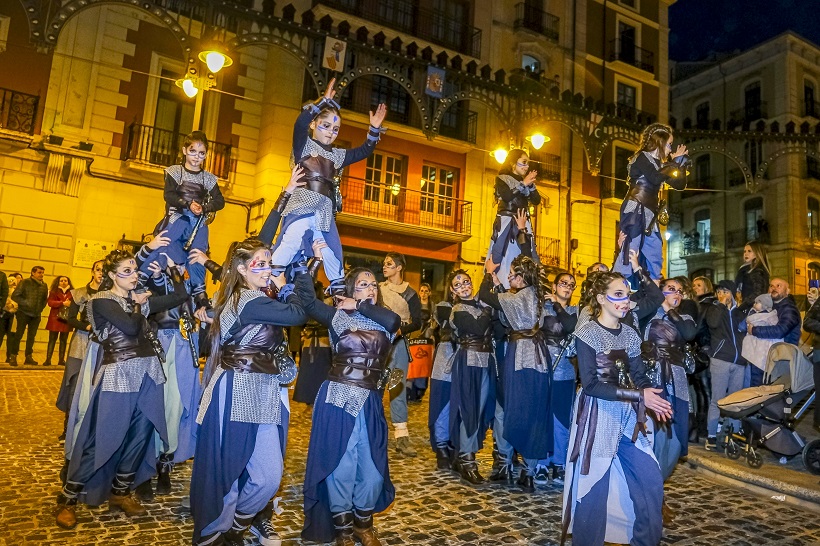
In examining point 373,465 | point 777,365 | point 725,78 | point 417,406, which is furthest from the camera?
point 725,78

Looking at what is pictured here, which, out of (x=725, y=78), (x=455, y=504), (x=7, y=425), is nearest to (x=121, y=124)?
(x=7, y=425)

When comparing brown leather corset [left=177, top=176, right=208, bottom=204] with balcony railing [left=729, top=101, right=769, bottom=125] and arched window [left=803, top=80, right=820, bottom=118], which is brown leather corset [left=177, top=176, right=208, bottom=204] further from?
arched window [left=803, top=80, right=820, bottom=118]

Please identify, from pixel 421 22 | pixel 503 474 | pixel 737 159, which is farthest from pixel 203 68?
pixel 421 22

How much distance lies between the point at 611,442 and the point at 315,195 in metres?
3.07

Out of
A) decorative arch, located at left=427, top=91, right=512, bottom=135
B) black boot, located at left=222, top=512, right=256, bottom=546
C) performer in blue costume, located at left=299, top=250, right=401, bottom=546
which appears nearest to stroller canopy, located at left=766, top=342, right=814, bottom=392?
performer in blue costume, located at left=299, top=250, right=401, bottom=546

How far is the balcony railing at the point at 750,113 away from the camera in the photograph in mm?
31156

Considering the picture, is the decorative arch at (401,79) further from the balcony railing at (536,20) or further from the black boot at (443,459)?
the balcony railing at (536,20)

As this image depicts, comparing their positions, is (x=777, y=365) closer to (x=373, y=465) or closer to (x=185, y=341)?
(x=373, y=465)

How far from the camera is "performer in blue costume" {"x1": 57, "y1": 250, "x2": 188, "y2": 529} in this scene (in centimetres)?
411

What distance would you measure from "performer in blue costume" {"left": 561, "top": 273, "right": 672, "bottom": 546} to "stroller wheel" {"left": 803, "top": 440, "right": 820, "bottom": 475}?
3732 mm

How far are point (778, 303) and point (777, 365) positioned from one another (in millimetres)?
865

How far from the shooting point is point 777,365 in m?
7.24

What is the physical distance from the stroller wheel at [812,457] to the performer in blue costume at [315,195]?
5.45m

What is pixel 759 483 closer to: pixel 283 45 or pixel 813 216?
pixel 283 45
